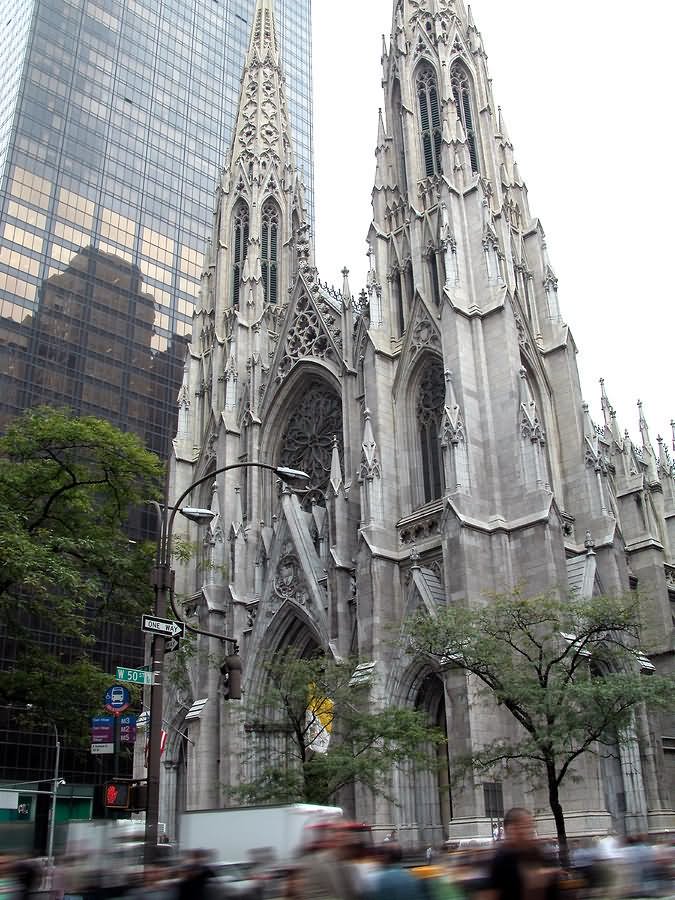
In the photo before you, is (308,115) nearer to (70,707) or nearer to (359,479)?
(359,479)

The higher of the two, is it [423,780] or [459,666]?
[459,666]

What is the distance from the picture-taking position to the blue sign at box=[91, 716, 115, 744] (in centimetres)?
1682

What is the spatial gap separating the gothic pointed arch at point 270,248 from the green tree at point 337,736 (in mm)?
24407

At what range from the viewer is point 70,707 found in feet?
75.0

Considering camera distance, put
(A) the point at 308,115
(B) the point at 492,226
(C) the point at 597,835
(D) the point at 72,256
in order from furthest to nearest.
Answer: (A) the point at 308,115 → (D) the point at 72,256 → (B) the point at 492,226 → (C) the point at 597,835

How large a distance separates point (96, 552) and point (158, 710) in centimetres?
886

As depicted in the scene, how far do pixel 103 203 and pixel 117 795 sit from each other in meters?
58.5

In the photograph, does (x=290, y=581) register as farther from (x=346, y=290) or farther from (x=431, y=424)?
(x=346, y=290)

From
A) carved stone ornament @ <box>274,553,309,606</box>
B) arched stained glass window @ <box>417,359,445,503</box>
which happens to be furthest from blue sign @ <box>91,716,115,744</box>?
arched stained glass window @ <box>417,359,445,503</box>

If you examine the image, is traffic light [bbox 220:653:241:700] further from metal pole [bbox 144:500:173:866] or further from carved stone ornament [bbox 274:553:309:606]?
carved stone ornament [bbox 274:553:309:606]

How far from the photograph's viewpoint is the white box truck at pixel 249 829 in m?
14.7

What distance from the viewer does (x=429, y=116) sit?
139 ft

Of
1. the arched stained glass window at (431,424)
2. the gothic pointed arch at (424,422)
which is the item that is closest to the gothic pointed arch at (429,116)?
the gothic pointed arch at (424,422)

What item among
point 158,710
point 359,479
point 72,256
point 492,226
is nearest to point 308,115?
point 72,256
